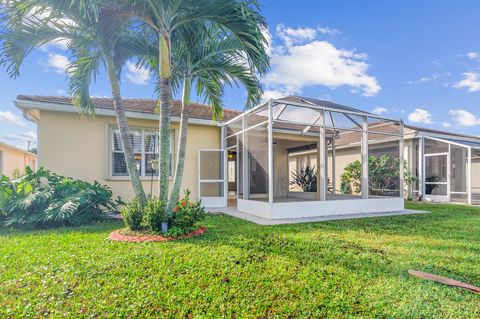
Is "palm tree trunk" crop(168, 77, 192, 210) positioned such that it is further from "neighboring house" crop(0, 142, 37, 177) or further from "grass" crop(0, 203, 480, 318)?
"neighboring house" crop(0, 142, 37, 177)

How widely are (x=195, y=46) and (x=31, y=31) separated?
371cm

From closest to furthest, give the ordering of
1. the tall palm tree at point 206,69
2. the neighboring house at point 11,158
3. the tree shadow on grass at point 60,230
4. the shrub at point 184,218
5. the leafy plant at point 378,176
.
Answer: the shrub at point 184,218, the tree shadow on grass at point 60,230, the tall palm tree at point 206,69, the leafy plant at point 378,176, the neighboring house at point 11,158

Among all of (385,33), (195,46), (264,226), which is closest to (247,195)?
(264,226)

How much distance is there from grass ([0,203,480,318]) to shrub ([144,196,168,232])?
0.76 m

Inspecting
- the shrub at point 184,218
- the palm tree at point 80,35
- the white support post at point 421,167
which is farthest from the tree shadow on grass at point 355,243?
the white support post at point 421,167

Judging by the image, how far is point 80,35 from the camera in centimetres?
609

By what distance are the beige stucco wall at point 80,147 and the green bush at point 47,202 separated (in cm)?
119

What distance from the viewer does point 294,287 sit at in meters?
3.34

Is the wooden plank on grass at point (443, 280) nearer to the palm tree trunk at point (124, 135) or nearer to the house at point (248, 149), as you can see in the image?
the house at point (248, 149)

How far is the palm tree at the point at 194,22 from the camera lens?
17.9 feet

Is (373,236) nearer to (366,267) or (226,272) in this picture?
(366,267)

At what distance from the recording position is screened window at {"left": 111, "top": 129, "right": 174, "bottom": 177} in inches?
384

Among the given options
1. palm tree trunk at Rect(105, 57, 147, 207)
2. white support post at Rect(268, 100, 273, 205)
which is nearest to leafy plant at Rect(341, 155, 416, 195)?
white support post at Rect(268, 100, 273, 205)

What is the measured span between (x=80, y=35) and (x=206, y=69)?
3137mm
